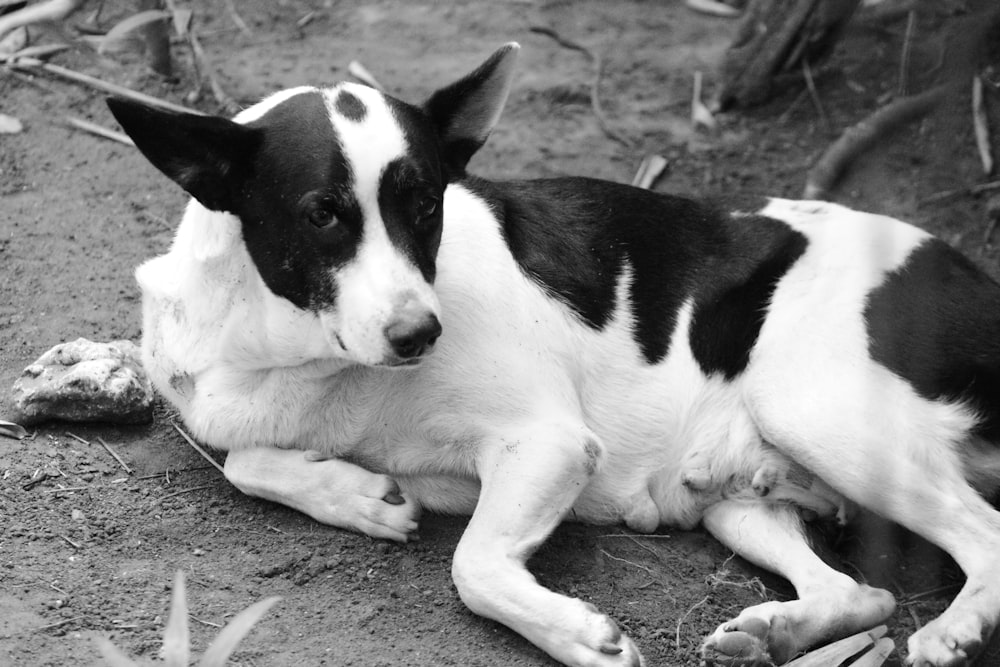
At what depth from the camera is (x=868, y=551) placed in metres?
4.40

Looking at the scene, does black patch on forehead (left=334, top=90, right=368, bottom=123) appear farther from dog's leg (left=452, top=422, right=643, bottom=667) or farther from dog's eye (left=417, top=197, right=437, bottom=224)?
dog's leg (left=452, top=422, right=643, bottom=667)

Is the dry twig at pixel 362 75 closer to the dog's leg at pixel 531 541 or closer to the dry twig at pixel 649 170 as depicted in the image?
the dry twig at pixel 649 170

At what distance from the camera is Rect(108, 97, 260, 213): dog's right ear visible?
332cm

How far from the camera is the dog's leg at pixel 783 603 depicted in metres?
3.57

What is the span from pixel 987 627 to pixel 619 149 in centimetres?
368

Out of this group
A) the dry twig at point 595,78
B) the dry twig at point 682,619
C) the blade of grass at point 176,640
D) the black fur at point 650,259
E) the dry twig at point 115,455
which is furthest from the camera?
the dry twig at point 595,78

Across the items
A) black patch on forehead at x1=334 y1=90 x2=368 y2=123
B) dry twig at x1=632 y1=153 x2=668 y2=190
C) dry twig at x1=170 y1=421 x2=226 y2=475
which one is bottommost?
dry twig at x1=170 y1=421 x2=226 y2=475

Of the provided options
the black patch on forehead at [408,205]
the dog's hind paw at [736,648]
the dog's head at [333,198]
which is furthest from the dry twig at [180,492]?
the dog's hind paw at [736,648]

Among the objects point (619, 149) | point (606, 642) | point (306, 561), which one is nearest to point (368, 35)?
point (619, 149)

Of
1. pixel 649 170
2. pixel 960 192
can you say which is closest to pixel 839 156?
pixel 960 192

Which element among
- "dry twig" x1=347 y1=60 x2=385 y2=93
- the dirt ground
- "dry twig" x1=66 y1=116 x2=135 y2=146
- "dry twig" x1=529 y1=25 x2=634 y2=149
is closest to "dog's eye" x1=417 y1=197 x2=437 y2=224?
the dirt ground

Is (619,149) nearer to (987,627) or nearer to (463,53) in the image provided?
(463,53)

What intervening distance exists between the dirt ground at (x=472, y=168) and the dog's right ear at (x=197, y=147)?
1155 mm

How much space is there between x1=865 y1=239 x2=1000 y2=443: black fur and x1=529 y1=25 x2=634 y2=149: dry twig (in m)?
2.72
